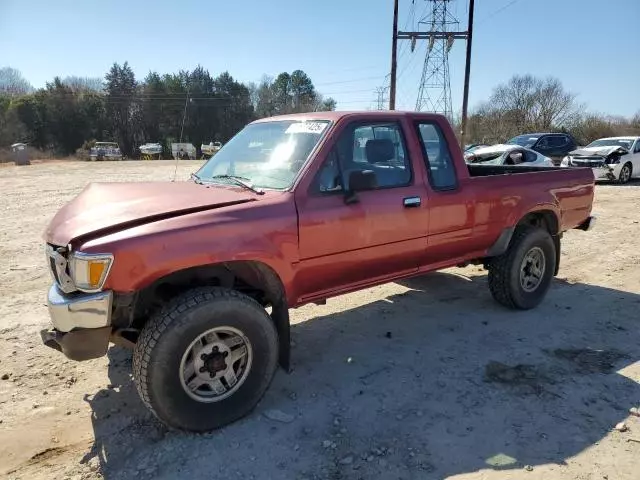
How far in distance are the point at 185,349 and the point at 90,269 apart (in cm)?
72

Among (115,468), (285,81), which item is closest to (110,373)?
(115,468)

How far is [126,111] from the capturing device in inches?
2061

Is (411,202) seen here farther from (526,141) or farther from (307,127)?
(526,141)

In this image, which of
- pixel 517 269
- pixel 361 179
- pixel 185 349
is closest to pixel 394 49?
pixel 517 269

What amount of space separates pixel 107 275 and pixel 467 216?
312cm

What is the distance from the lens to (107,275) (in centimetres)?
270

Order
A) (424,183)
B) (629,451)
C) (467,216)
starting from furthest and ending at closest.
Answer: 1. (467,216)
2. (424,183)
3. (629,451)

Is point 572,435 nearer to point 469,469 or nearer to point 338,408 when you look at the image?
point 469,469

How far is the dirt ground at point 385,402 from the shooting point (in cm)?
282

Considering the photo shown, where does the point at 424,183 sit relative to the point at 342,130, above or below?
below

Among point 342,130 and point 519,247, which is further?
point 519,247

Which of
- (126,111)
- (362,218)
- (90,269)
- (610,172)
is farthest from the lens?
(126,111)

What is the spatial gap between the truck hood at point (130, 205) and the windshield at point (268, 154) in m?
0.27

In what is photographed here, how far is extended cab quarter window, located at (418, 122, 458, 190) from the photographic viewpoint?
4.26 metres
